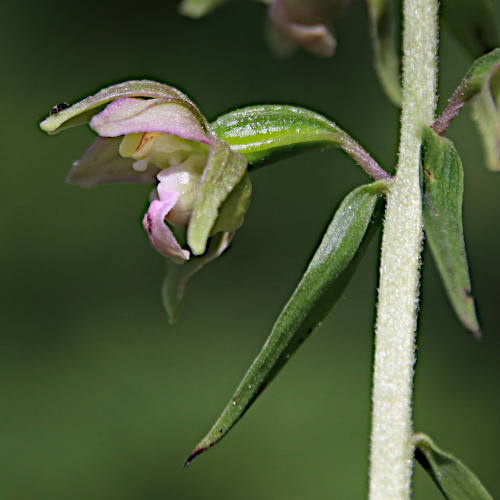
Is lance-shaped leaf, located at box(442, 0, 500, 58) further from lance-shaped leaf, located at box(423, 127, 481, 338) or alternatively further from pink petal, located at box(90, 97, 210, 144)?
pink petal, located at box(90, 97, 210, 144)

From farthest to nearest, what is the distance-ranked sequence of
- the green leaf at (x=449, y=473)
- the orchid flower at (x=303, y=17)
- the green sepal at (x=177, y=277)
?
the orchid flower at (x=303, y=17)
the green sepal at (x=177, y=277)
the green leaf at (x=449, y=473)

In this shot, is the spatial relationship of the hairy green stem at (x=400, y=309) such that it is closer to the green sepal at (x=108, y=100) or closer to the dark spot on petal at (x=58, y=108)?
the green sepal at (x=108, y=100)

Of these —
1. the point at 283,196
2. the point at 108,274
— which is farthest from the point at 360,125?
the point at 108,274

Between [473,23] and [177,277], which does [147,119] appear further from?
[473,23]

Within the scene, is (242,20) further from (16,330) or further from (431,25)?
(431,25)

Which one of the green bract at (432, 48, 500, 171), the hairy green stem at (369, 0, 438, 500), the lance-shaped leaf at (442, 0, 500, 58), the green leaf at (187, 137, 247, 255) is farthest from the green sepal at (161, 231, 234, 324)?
the lance-shaped leaf at (442, 0, 500, 58)

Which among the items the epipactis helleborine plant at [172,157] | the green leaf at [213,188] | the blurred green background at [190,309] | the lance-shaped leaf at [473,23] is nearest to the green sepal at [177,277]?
the epipactis helleborine plant at [172,157]

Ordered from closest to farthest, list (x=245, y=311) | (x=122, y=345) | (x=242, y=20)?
(x=122, y=345)
(x=245, y=311)
(x=242, y=20)
